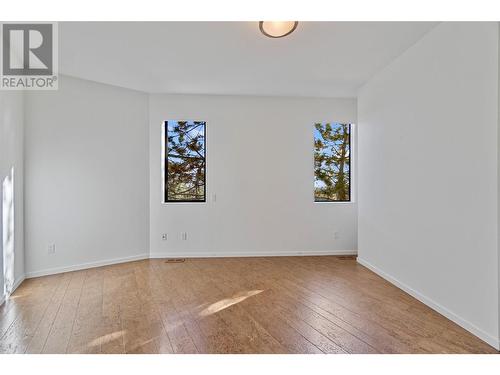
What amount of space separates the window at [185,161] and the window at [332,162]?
2.00 metres

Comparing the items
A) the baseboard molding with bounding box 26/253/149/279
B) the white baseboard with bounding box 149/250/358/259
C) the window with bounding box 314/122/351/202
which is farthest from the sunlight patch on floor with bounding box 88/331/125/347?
the window with bounding box 314/122/351/202

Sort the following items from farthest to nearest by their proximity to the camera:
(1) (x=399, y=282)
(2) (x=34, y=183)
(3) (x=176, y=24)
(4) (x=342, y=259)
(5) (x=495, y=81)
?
(4) (x=342, y=259), (2) (x=34, y=183), (1) (x=399, y=282), (3) (x=176, y=24), (5) (x=495, y=81)

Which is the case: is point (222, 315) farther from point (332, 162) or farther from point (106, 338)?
point (332, 162)

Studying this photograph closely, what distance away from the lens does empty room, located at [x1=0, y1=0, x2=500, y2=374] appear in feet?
7.51

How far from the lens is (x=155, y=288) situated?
3.36 meters

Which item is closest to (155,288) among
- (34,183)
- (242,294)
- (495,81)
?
(242,294)

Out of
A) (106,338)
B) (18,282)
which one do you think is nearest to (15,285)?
(18,282)

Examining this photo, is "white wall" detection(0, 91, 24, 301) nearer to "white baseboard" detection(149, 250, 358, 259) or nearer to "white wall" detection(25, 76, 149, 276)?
"white wall" detection(25, 76, 149, 276)

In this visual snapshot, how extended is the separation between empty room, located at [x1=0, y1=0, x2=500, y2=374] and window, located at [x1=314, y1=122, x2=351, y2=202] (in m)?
0.03

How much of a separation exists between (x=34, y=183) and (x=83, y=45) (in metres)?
1.90

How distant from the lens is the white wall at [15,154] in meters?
3.02

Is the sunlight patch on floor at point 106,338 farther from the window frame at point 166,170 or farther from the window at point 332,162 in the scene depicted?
the window at point 332,162

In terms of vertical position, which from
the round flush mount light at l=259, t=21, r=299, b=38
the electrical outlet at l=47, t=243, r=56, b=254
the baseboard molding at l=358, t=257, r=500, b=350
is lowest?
the baseboard molding at l=358, t=257, r=500, b=350

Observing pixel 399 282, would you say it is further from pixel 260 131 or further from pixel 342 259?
pixel 260 131
